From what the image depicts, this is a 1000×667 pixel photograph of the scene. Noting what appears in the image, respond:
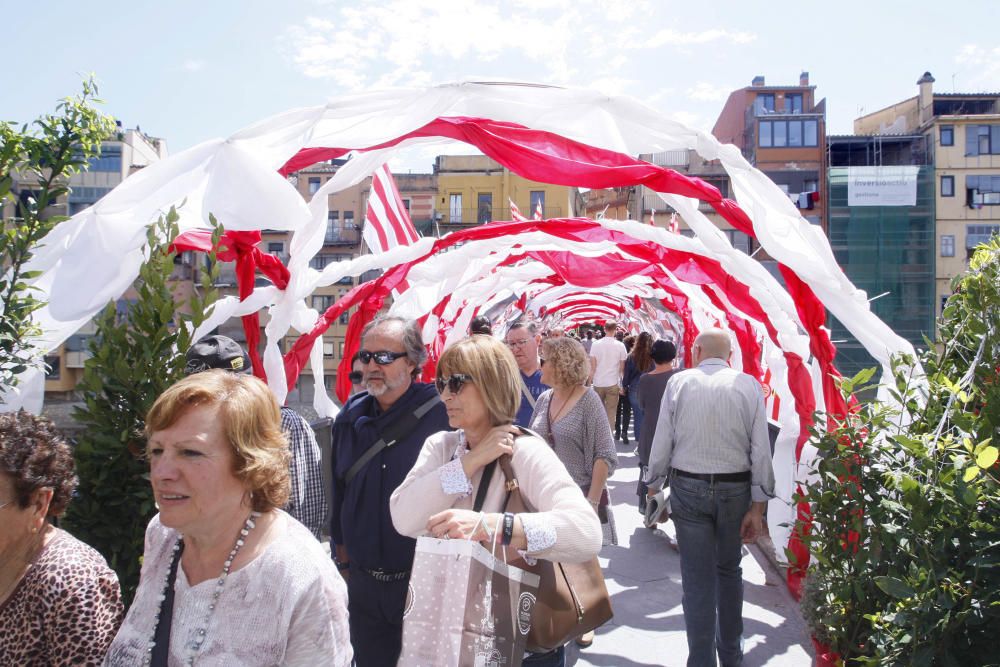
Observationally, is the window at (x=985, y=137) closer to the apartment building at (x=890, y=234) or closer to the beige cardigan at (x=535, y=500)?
the apartment building at (x=890, y=234)

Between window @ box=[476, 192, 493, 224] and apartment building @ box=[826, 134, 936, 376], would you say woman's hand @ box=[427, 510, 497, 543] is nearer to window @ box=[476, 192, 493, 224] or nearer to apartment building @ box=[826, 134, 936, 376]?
apartment building @ box=[826, 134, 936, 376]

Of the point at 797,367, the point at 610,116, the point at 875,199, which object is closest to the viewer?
the point at 610,116

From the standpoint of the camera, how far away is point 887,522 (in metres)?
2.44

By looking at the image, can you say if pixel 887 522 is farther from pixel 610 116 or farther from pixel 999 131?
pixel 999 131

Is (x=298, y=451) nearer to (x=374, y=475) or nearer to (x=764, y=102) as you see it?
(x=374, y=475)

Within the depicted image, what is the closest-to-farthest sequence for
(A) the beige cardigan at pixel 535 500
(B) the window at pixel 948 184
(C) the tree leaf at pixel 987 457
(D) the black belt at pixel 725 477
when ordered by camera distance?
(A) the beige cardigan at pixel 535 500
(C) the tree leaf at pixel 987 457
(D) the black belt at pixel 725 477
(B) the window at pixel 948 184

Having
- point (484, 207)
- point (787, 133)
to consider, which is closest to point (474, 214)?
point (484, 207)

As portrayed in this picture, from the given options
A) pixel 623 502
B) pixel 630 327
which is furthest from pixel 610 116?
pixel 630 327

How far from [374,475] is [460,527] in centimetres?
122

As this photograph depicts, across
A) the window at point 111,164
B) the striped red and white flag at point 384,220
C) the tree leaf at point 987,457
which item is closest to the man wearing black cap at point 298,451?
the tree leaf at point 987,457

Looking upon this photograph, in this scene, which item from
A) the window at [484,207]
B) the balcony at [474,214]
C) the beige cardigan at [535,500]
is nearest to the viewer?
the beige cardigan at [535,500]

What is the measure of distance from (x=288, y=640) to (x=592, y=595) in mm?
905

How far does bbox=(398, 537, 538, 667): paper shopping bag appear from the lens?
180 cm

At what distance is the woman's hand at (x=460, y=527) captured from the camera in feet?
6.02
